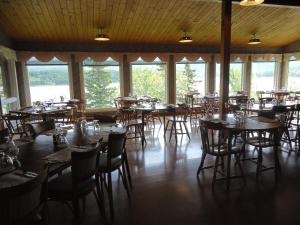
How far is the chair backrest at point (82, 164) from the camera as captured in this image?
1.85 metres

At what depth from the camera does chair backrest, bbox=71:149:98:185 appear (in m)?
1.85

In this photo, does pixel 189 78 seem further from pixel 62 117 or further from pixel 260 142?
pixel 260 142

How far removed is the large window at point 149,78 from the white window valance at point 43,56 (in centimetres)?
213

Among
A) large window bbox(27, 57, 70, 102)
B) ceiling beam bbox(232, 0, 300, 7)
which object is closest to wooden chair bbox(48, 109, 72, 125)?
large window bbox(27, 57, 70, 102)

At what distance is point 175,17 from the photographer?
6.00 m

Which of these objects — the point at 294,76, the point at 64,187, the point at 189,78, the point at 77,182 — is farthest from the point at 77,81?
the point at 294,76

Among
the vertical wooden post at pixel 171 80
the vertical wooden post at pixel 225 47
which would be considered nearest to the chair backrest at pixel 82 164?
the vertical wooden post at pixel 225 47

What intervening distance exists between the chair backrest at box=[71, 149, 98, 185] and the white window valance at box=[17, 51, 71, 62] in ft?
19.5

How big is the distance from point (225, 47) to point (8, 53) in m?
5.05

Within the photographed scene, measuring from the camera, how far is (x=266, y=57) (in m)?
9.29

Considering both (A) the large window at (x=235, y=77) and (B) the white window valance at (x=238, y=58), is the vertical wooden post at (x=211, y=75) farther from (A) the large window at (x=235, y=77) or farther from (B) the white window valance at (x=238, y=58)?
(A) the large window at (x=235, y=77)

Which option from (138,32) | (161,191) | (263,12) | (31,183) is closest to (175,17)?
(138,32)

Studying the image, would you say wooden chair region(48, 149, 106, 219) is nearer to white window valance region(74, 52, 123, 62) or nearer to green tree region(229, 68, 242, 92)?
white window valance region(74, 52, 123, 62)

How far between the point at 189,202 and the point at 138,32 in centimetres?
538
